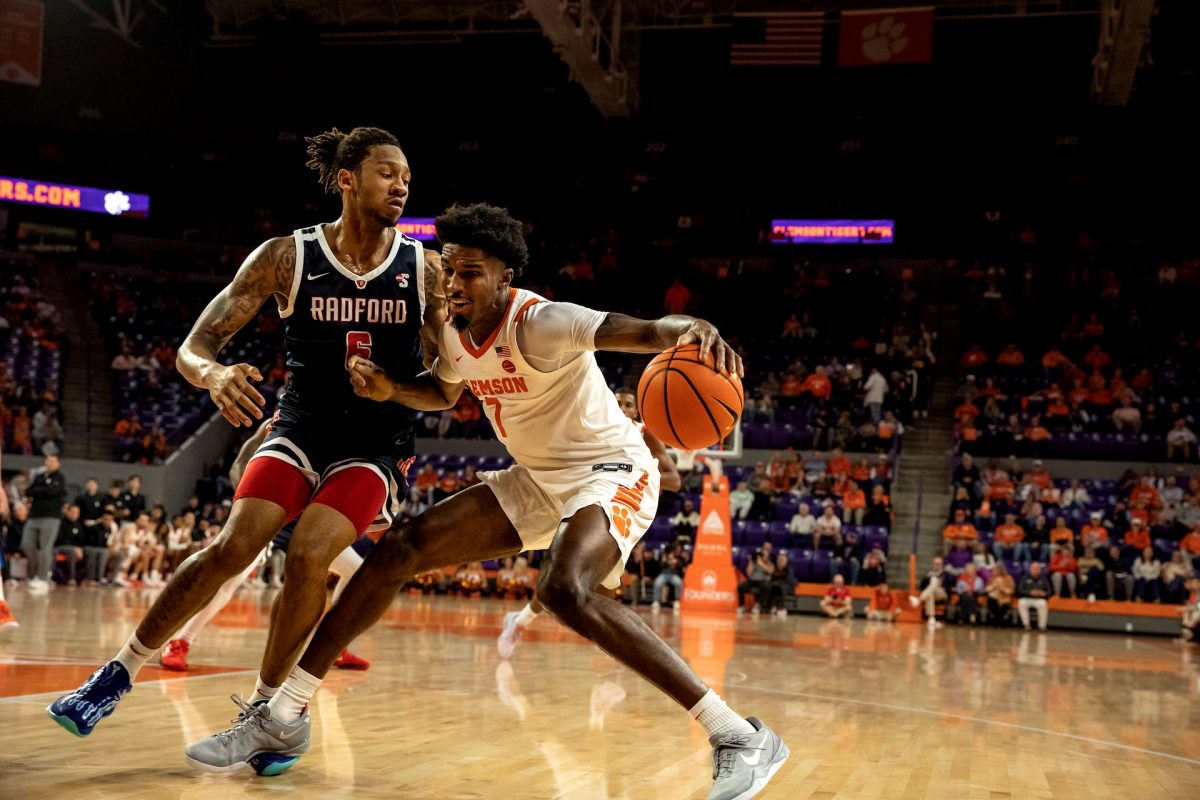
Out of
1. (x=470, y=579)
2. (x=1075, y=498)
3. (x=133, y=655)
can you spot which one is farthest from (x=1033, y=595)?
(x=133, y=655)

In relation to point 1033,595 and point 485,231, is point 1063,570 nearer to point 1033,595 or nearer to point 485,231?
point 1033,595

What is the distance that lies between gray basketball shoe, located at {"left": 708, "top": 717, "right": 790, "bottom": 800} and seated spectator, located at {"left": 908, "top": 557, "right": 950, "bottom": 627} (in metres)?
13.6

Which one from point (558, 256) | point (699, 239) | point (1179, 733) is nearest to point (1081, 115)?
point (699, 239)

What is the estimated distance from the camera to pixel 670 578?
1680cm

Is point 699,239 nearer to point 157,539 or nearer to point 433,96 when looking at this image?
point 433,96

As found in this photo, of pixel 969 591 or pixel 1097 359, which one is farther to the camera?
pixel 1097 359

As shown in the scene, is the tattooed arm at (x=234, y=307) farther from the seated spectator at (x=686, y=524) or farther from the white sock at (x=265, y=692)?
the seated spectator at (x=686, y=524)

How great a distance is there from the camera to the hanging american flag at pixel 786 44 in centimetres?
1914

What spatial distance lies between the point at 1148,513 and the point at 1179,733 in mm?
12049

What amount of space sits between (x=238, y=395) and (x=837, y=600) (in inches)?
559

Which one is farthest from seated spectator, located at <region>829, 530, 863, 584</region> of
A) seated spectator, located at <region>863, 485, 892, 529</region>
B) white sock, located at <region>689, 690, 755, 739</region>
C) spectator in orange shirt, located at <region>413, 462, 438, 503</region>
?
white sock, located at <region>689, 690, 755, 739</region>

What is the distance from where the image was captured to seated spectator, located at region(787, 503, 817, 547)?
57.9 feet

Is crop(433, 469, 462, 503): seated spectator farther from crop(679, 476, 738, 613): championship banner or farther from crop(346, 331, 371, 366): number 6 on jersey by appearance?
crop(346, 331, 371, 366): number 6 on jersey

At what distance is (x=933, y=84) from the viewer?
23.7 meters
